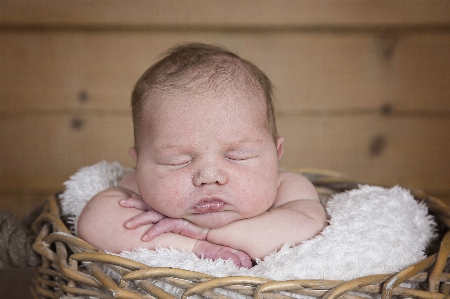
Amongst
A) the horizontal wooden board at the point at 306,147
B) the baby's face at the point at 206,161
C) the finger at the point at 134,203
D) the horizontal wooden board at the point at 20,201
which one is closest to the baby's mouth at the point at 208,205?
the baby's face at the point at 206,161

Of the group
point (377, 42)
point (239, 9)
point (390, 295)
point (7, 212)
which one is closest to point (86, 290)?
point (7, 212)

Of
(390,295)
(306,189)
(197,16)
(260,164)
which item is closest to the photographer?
(390,295)

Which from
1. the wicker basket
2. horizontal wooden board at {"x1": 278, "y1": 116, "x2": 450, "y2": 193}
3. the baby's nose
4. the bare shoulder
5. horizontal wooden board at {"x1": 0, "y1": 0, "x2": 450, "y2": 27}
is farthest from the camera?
horizontal wooden board at {"x1": 278, "y1": 116, "x2": 450, "y2": 193}

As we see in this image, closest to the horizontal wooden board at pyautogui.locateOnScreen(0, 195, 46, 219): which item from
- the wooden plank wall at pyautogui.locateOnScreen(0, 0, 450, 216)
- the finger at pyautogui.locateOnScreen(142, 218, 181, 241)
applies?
the wooden plank wall at pyautogui.locateOnScreen(0, 0, 450, 216)

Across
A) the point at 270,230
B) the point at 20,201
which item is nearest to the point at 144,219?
the point at 270,230

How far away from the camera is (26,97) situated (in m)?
1.71

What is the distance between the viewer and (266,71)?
5.65 feet

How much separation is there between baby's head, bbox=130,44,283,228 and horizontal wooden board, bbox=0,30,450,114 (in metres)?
0.72

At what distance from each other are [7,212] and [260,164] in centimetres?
51

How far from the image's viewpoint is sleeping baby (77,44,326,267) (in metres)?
0.92

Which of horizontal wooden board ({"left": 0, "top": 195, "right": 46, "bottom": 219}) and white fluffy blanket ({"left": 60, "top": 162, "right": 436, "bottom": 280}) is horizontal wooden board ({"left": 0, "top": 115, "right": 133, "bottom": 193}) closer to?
horizontal wooden board ({"left": 0, "top": 195, "right": 46, "bottom": 219})

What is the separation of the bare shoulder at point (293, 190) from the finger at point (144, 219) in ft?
0.83

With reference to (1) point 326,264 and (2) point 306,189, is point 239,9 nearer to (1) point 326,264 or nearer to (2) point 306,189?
(2) point 306,189

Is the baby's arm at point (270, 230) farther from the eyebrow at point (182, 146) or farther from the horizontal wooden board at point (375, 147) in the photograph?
the horizontal wooden board at point (375, 147)
